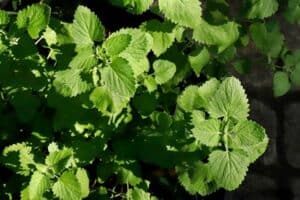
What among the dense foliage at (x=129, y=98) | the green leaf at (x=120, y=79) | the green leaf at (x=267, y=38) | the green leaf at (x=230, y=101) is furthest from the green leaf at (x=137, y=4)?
the green leaf at (x=267, y=38)

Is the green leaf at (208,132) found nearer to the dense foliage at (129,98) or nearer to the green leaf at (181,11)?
the dense foliage at (129,98)

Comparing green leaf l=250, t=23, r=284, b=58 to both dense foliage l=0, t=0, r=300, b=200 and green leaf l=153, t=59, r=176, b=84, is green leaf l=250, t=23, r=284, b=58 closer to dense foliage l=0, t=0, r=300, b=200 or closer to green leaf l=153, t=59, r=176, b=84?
dense foliage l=0, t=0, r=300, b=200

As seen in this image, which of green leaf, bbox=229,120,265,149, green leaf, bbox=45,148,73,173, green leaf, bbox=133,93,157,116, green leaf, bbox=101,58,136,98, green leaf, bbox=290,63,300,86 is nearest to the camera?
green leaf, bbox=101,58,136,98

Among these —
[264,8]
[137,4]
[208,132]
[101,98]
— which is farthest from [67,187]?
[264,8]

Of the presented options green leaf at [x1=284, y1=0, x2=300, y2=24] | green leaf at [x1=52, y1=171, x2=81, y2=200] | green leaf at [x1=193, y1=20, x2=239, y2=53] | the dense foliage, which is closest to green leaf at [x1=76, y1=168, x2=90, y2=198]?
the dense foliage

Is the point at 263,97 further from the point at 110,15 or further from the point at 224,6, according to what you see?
the point at 110,15

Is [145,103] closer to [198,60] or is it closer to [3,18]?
[198,60]

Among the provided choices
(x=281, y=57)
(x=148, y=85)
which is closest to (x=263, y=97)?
(x=281, y=57)
